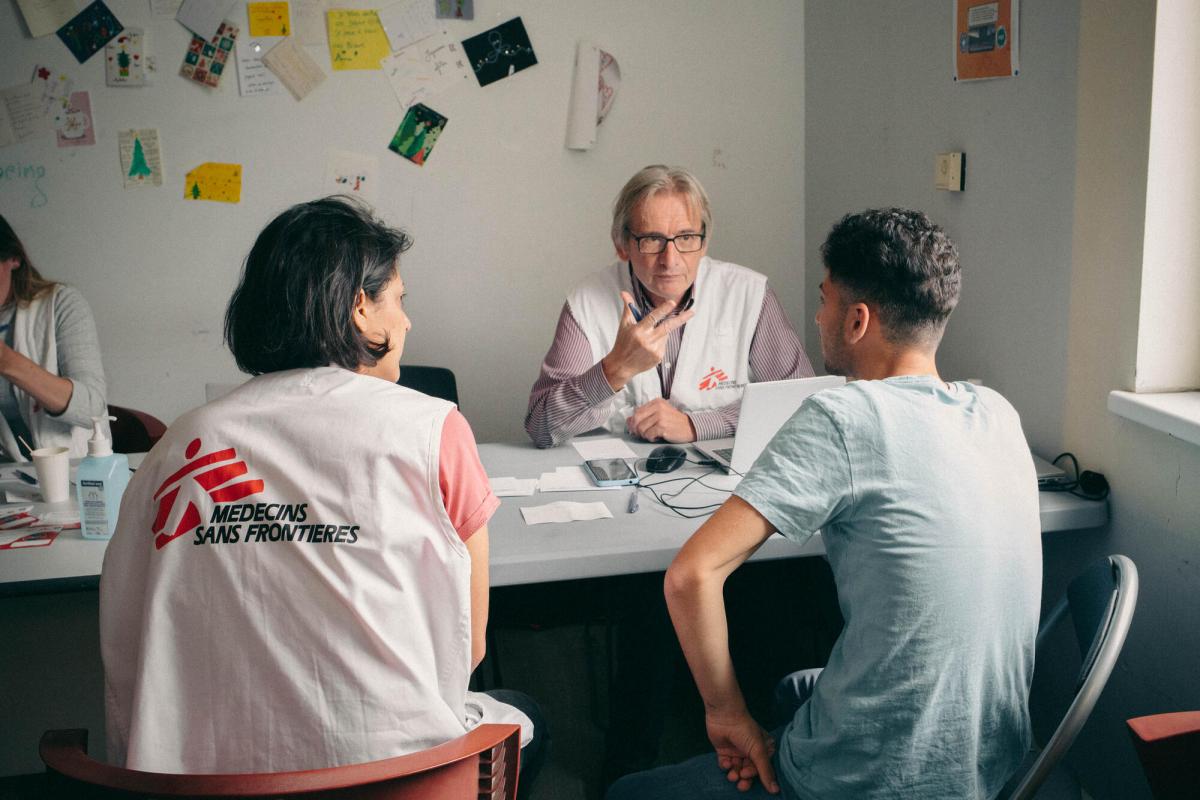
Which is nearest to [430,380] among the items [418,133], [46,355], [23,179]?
[46,355]

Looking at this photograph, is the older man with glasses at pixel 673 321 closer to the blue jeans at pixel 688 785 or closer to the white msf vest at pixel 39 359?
the blue jeans at pixel 688 785

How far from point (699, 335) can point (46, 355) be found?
170 centimetres

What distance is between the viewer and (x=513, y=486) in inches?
78.9

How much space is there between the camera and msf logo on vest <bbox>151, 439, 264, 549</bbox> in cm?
109

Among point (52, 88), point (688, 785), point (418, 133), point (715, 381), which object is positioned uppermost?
point (52, 88)

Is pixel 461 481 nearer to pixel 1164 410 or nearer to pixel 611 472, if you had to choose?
pixel 611 472

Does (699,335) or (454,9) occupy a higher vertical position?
(454,9)

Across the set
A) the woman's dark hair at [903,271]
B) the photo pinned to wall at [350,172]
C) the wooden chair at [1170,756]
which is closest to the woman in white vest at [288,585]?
the woman's dark hair at [903,271]

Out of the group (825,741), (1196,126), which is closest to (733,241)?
(1196,126)

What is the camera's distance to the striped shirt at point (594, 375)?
2.30 m

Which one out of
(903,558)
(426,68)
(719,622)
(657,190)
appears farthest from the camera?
(426,68)

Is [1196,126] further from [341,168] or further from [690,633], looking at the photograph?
[341,168]

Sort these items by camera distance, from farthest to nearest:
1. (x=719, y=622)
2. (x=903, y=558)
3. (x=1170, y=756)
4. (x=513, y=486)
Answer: (x=513, y=486) < (x=719, y=622) < (x=903, y=558) < (x=1170, y=756)

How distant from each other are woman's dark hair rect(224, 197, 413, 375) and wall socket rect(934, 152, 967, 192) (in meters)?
1.61
